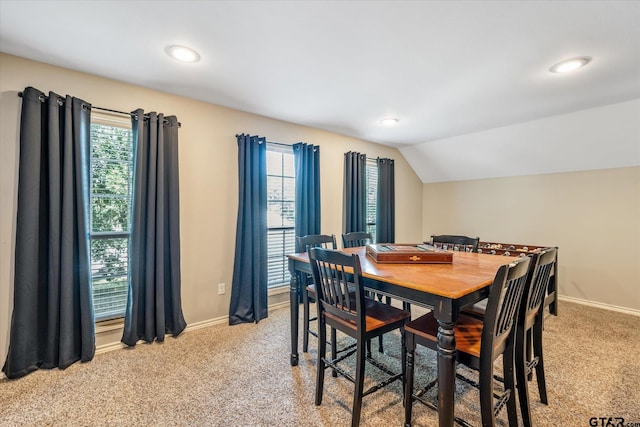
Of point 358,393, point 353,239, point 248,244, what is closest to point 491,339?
point 358,393

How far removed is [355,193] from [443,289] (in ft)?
9.29

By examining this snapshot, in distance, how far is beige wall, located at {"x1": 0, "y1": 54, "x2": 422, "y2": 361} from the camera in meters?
2.09

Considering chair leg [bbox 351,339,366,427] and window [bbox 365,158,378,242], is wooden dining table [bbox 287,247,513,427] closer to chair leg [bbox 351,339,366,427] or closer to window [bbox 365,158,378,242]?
chair leg [bbox 351,339,366,427]

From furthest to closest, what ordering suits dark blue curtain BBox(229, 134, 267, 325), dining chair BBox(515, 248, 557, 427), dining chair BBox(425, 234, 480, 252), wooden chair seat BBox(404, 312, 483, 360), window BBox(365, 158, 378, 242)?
window BBox(365, 158, 378, 242) < dark blue curtain BBox(229, 134, 267, 325) < dining chair BBox(425, 234, 480, 252) < dining chair BBox(515, 248, 557, 427) < wooden chair seat BBox(404, 312, 483, 360)

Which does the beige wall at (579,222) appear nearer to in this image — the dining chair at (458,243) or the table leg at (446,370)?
the dining chair at (458,243)

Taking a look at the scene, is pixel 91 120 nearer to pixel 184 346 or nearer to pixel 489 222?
pixel 184 346

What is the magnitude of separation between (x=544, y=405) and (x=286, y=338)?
6.49ft

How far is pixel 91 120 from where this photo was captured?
2416 mm

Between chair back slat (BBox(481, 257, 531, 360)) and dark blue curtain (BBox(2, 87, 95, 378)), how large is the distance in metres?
2.79

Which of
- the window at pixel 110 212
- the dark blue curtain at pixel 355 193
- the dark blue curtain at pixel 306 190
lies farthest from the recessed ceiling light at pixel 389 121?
the window at pixel 110 212

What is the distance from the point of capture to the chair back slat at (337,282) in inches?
63.4

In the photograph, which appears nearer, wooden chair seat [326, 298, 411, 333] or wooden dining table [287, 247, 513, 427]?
wooden dining table [287, 247, 513, 427]

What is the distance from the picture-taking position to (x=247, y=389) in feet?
6.53

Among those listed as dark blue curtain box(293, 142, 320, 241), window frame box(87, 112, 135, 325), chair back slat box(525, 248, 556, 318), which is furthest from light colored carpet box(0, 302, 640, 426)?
dark blue curtain box(293, 142, 320, 241)
